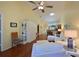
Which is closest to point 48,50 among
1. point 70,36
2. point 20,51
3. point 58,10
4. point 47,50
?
point 47,50

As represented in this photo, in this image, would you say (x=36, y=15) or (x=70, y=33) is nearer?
(x=70, y=33)

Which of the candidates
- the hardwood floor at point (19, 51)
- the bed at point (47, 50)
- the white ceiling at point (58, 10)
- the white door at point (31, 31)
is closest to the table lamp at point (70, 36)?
the bed at point (47, 50)

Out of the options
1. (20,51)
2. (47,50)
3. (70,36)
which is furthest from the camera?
(20,51)

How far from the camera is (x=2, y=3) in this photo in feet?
10.8

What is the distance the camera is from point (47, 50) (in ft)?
9.99

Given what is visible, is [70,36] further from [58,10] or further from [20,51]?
[20,51]

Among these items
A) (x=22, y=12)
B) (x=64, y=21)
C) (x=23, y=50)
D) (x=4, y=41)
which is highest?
(x=22, y=12)

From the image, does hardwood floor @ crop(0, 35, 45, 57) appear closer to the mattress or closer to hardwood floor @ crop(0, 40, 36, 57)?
hardwood floor @ crop(0, 40, 36, 57)

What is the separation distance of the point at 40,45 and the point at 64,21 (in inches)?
33.3

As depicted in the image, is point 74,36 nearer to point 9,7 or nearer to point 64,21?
point 64,21

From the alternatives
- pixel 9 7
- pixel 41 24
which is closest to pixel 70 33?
pixel 41 24

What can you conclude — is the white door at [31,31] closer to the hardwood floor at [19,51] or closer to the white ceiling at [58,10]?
the hardwood floor at [19,51]

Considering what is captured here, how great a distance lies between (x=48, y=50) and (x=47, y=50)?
0.02m

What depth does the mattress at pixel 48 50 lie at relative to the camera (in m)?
2.89
